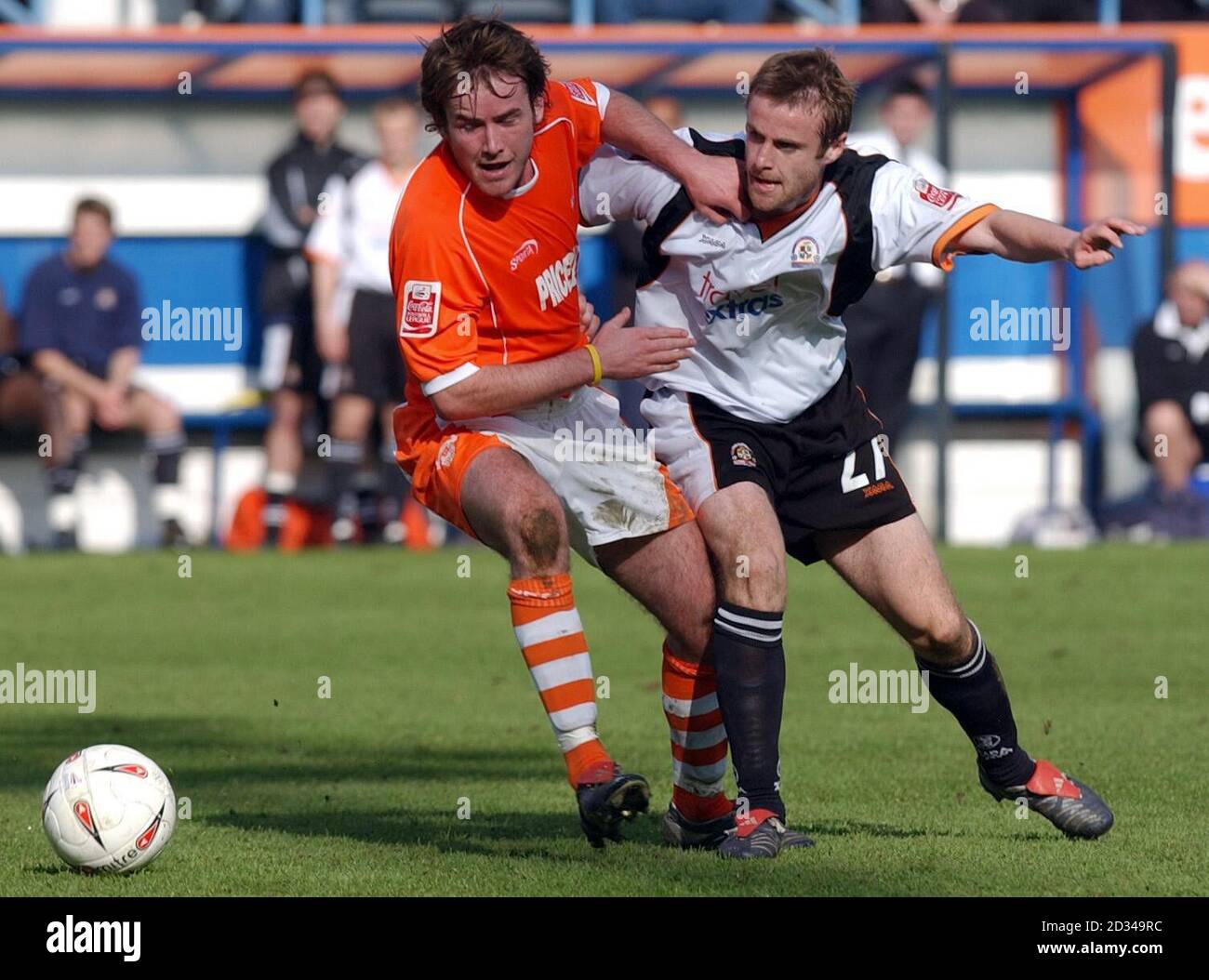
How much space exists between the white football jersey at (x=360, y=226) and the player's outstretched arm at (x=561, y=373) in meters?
10.1

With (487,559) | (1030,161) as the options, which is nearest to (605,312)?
(487,559)

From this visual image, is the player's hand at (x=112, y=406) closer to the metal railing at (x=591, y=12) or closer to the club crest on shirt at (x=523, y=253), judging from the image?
the metal railing at (x=591, y=12)

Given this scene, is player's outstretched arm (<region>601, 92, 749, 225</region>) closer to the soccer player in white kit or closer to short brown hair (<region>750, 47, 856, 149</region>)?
the soccer player in white kit

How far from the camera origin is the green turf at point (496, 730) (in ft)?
20.5

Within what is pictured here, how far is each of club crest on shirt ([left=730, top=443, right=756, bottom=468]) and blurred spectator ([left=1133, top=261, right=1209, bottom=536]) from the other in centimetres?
1114

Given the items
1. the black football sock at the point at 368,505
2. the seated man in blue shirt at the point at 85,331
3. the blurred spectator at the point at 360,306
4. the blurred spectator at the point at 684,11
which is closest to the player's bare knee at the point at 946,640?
the blurred spectator at the point at 360,306

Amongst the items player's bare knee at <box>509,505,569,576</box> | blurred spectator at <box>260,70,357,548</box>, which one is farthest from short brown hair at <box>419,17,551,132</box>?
blurred spectator at <box>260,70,357,548</box>

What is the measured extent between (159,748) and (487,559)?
741 centimetres

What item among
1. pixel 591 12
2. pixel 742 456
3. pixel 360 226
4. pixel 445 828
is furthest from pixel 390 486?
pixel 742 456

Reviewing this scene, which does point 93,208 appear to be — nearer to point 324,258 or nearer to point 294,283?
point 294,283

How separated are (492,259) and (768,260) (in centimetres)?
82

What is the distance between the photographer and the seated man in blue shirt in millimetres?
16672

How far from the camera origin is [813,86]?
6496mm
